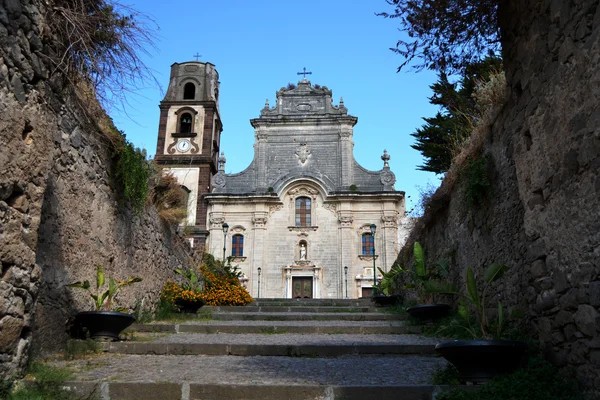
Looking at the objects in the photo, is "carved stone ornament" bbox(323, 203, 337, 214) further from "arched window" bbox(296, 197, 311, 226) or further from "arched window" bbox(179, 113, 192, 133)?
"arched window" bbox(179, 113, 192, 133)

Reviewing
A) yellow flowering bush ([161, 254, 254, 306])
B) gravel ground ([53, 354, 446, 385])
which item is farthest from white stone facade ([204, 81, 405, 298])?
gravel ground ([53, 354, 446, 385])

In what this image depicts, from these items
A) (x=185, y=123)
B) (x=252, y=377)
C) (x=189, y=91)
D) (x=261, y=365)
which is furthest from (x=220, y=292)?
(x=189, y=91)

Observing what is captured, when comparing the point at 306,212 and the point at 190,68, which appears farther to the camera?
the point at 190,68

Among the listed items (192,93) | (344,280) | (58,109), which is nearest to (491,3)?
(58,109)

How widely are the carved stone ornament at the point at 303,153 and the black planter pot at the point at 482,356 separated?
2764 centimetres

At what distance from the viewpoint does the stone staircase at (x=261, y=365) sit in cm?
432

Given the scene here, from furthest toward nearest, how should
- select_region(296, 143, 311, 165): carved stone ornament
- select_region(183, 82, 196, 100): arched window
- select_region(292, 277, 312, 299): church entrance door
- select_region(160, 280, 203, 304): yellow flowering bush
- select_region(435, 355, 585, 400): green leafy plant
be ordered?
1. select_region(183, 82, 196, 100): arched window
2. select_region(296, 143, 311, 165): carved stone ornament
3. select_region(292, 277, 312, 299): church entrance door
4. select_region(160, 280, 203, 304): yellow flowering bush
5. select_region(435, 355, 585, 400): green leafy plant

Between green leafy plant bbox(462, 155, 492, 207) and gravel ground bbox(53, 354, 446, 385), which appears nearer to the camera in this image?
gravel ground bbox(53, 354, 446, 385)

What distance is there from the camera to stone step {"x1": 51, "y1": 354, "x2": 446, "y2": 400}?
4.30 meters

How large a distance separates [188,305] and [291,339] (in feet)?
A: 12.4

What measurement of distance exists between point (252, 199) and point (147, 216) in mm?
21018

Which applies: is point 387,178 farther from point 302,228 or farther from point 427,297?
point 427,297

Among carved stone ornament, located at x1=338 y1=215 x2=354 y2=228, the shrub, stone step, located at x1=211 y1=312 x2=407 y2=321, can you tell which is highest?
carved stone ornament, located at x1=338 y1=215 x2=354 y2=228

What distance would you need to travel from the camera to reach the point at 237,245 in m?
29.9
